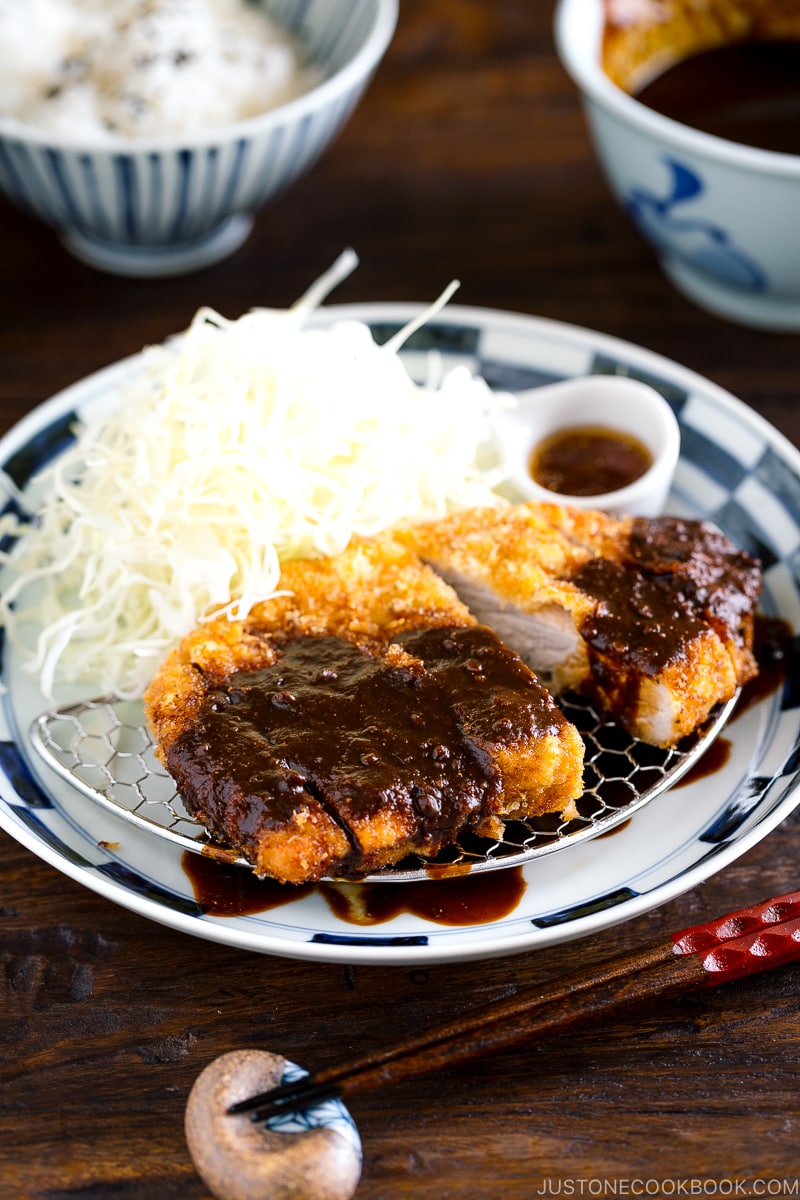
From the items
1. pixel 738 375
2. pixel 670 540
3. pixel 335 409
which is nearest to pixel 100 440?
pixel 335 409

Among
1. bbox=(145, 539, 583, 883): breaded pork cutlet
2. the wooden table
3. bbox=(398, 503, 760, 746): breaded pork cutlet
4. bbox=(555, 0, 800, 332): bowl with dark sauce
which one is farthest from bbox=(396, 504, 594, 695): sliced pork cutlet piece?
bbox=(555, 0, 800, 332): bowl with dark sauce

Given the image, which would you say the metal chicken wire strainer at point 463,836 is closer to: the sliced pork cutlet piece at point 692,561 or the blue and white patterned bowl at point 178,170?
the sliced pork cutlet piece at point 692,561

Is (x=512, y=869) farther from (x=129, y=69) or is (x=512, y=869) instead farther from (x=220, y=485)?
(x=129, y=69)

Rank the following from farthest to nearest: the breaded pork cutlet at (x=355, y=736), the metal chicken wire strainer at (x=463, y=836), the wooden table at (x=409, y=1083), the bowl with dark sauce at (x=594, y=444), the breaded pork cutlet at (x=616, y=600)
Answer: the bowl with dark sauce at (x=594, y=444) → the breaded pork cutlet at (x=616, y=600) → the metal chicken wire strainer at (x=463, y=836) → the breaded pork cutlet at (x=355, y=736) → the wooden table at (x=409, y=1083)

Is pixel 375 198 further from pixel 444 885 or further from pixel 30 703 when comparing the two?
pixel 444 885

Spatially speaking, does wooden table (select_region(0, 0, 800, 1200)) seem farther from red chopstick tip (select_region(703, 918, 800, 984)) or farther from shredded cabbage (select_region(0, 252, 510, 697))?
shredded cabbage (select_region(0, 252, 510, 697))

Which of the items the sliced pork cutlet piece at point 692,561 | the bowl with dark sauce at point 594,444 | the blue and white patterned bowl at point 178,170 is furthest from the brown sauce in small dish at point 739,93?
the sliced pork cutlet piece at point 692,561
